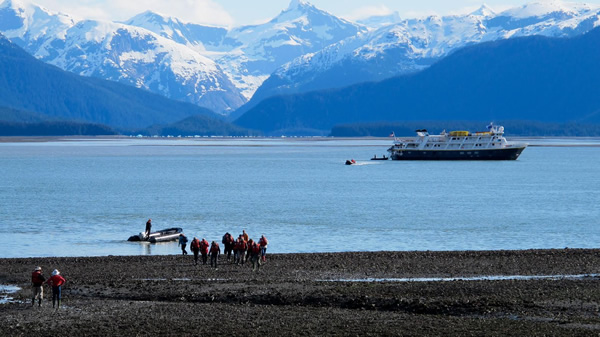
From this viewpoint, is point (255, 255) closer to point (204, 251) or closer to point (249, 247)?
point (249, 247)

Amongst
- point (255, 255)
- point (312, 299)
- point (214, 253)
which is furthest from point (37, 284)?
point (255, 255)

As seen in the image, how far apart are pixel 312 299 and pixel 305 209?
55178 millimetres

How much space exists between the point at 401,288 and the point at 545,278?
7.67m

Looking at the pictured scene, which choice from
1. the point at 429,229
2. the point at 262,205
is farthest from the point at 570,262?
the point at 262,205

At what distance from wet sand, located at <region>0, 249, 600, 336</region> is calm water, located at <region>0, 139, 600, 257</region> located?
10.6m

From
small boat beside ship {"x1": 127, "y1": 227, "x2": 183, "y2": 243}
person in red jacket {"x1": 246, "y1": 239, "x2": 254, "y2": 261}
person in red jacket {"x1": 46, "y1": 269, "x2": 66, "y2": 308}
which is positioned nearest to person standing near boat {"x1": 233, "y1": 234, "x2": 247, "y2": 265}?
person in red jacket {"x1": 246, "y1": 239, "x2": 254, "y2": 261}

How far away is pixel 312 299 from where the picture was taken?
43094mm

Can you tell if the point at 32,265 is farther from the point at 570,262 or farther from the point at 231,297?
the point at 570,262

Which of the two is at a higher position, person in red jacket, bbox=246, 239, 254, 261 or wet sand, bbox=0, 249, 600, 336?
person in red jacket, bbox=246, 239, 254, 261

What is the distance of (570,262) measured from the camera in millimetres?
54938

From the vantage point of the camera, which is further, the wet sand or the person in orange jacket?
the person in orange jacket

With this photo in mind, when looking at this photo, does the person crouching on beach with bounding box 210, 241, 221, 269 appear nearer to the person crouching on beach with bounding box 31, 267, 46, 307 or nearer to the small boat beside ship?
the person crouching on beach with bounding box 31, 267, 46, 307

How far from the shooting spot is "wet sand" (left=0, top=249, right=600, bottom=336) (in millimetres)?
37625

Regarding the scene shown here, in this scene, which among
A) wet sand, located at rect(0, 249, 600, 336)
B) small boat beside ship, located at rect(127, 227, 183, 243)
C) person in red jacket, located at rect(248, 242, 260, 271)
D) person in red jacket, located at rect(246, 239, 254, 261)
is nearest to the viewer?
wet sand, located at rect(0, 249, 600, 336)
